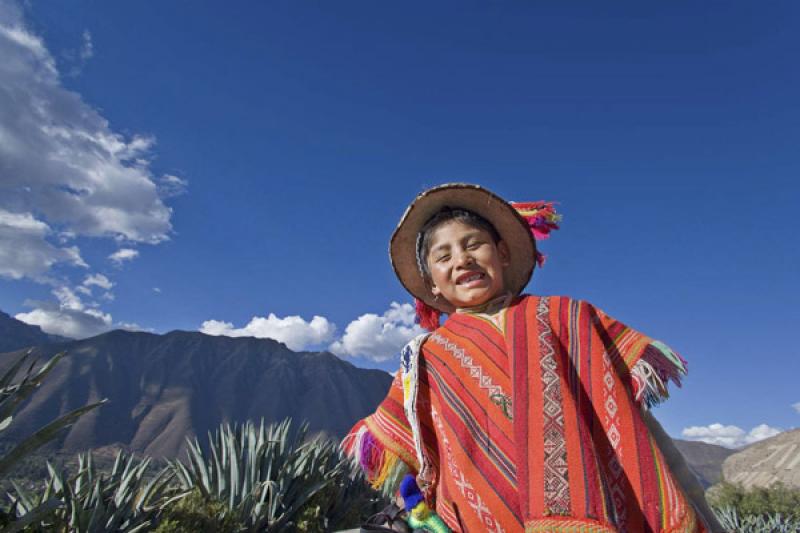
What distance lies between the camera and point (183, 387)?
14250 centimetres

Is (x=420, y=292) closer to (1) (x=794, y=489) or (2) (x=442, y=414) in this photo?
(2) (x=442, y=414)

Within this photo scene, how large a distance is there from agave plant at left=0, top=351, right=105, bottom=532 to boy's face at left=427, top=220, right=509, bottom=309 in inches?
58.5

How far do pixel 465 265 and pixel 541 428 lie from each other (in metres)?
0.78

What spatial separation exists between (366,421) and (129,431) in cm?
14507

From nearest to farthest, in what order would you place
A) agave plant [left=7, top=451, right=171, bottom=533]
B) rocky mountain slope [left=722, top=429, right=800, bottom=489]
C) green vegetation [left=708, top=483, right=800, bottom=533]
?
1. agave plant [left=7, top=451, right=171, bottom=533]
2. green vegetation [left=708, top=483, right=800, bottom=533]
3. rocky mountain slope [left=722, top=429, right=800, bottom=489]

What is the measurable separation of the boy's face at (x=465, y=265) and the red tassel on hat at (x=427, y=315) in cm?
41

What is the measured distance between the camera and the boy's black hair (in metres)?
2.30

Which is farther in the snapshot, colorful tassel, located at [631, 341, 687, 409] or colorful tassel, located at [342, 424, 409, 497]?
colorful tassel, located at [342, 424, 409, 497]

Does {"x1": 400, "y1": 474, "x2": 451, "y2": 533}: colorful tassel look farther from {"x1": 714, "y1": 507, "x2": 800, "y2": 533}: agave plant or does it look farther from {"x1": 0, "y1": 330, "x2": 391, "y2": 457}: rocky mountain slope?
{"x1": 0, "y1": 330, "x2": 391, "y2": 457}: rocky mountain slope

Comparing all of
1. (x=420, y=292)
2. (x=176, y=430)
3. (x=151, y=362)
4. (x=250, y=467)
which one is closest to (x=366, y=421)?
(x=420, y=292)

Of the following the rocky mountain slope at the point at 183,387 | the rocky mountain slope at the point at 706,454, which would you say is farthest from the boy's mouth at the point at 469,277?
the rocky mountain slope at the point at 706,454

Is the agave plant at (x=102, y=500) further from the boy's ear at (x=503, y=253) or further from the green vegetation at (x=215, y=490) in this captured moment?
the boy's ear at (x=503, y=253)

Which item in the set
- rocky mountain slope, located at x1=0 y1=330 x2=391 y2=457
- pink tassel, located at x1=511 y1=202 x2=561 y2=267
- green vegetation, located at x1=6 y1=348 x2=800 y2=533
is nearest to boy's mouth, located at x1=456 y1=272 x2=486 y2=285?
pink tassel, located at x1=511 y1=202 x2=561 y2=267

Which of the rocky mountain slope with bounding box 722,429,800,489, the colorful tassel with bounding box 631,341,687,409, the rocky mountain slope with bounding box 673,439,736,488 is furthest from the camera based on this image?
the rocky mountain slope with bounding box 673,439,736,488
